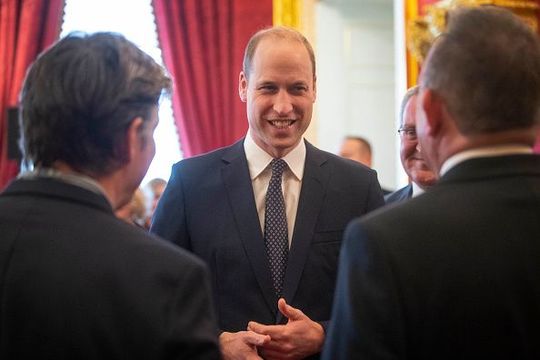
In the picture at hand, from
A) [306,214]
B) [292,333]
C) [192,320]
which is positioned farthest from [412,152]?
[192,320]

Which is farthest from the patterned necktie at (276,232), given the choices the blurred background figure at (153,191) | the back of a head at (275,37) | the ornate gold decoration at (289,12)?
the ornate gold decoration at (289,12)

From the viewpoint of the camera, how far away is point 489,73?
1545 millimetres

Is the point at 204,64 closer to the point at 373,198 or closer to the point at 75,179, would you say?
the point at 373,198

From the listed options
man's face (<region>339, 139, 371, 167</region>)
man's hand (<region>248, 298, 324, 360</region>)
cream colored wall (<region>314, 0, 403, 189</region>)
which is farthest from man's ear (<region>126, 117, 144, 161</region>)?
cream colored wall (<region>314, 0, 403, 189</region>)

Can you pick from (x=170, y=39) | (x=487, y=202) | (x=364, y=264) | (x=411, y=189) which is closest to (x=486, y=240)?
(x=487, y=202)

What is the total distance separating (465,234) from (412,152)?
4.28 feet

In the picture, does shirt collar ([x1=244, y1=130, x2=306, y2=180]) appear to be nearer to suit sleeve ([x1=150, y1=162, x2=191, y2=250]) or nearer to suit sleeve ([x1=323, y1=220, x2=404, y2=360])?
suit sleeve ([x1=150, y1=162, x2=191, y2=250])

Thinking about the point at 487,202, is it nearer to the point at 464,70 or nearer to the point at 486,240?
the point at 486,240

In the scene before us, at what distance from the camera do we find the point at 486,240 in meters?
1.55

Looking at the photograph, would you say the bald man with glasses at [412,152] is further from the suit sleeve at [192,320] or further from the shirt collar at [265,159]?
the suit sleeve at [192,320]

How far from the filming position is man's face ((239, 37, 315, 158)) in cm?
270

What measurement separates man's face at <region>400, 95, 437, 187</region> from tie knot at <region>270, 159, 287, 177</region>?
428 millimetres

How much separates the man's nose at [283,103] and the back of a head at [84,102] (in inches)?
40.5

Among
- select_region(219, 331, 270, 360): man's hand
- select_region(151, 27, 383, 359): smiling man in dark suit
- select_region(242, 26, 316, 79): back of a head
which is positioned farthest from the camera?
select_region(242, 26, 316, 79): back of a head
